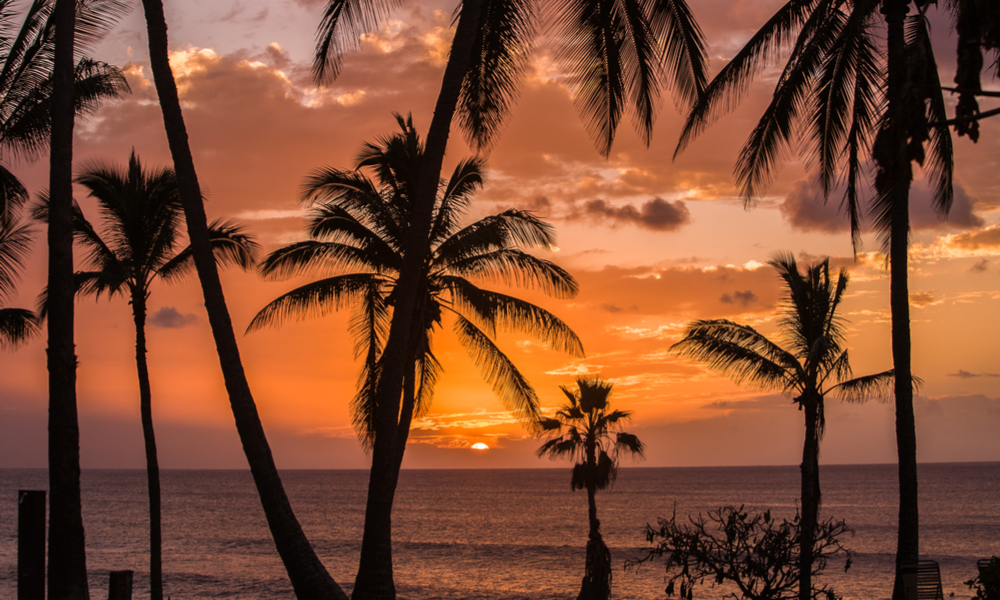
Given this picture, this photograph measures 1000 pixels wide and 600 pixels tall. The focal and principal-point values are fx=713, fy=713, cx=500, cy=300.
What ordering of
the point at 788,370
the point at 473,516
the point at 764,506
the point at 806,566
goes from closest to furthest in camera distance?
the point at 806,566 → the point at 788,370 → the point at 473,516 → the point at 764,506

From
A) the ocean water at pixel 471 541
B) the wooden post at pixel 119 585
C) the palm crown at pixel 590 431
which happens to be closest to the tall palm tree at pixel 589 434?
the palm crown at pixel 590 431

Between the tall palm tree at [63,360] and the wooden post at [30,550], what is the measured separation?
1.91 metres

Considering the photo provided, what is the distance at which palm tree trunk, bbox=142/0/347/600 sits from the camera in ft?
21.5

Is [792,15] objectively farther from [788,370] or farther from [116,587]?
[116,587]

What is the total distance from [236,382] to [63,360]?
255cm

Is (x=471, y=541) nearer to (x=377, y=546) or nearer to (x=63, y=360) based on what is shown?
(x=63, y=360)

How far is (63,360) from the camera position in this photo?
7.86 metres

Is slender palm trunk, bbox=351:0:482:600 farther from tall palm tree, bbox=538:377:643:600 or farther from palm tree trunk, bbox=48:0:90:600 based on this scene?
tall palm tree, bbox=538:377:643:600

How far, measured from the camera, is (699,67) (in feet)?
34.9

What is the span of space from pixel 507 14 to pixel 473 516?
72663 millimetres

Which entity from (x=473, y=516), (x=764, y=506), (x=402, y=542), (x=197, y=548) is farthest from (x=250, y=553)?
(x=764, y=506)

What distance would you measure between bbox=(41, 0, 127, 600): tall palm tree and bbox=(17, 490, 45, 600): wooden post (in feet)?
6.27

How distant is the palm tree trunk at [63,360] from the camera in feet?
24.4

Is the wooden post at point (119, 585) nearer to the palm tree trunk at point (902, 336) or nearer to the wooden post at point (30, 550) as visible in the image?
the wooden post at point (30, 550)
